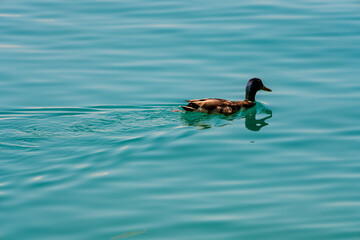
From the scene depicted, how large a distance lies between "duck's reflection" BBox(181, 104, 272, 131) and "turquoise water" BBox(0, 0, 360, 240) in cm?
4

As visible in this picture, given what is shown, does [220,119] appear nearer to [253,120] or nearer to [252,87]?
[253,120]

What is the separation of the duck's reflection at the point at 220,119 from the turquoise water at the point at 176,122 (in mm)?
39

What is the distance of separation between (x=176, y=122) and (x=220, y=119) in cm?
94

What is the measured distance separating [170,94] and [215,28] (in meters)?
4.40

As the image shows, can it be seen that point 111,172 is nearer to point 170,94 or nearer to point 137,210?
point 137,210

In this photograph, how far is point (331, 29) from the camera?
1594 centimetres

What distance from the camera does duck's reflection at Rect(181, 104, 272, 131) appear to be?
1102cm

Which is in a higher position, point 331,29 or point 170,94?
point 331,29

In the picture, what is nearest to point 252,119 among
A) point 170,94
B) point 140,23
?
point 170,94

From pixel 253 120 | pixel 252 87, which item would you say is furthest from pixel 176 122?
pixel 252 87

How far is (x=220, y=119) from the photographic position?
11406 millimetres

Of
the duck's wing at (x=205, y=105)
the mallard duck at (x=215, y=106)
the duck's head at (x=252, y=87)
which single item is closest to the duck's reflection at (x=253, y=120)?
the mallard duck at (x=215, y=106)

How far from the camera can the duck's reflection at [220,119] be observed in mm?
11020

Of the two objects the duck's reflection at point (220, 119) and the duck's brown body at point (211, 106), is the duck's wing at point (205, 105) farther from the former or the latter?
the duck's reflection at point (220, 119)
